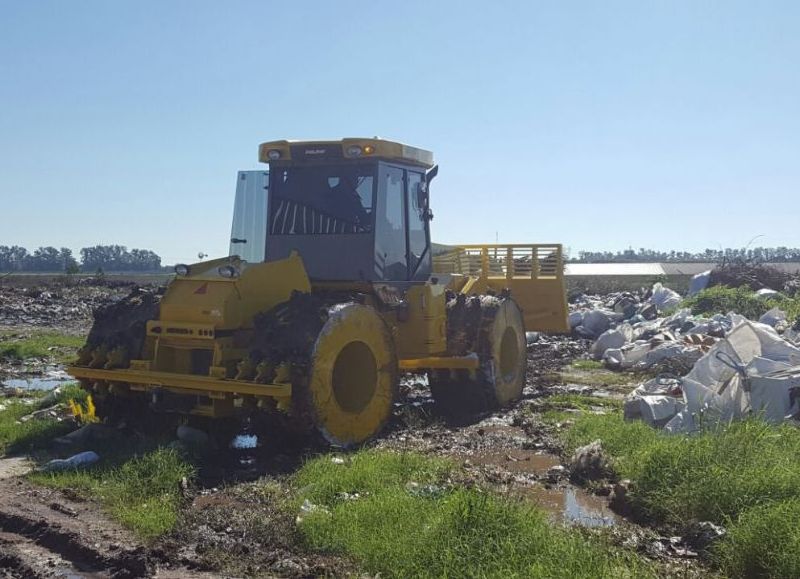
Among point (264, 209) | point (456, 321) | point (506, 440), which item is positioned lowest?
point (506, 440)

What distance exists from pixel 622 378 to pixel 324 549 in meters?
8.81

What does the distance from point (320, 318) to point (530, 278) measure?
5.38m

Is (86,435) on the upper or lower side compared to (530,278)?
lower

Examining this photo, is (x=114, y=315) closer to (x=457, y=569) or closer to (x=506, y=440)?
(x=506, y=440)

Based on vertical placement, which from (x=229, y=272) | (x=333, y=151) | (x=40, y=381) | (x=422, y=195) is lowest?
(x=40, y=381)

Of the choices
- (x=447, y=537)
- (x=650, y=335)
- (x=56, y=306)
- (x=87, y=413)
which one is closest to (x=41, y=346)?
(x=87, y=413)

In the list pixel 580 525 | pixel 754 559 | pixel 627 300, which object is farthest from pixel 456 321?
Answer: pixel 627 300

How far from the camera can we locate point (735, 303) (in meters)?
18.1

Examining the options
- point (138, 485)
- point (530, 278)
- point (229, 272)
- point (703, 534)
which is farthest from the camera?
point (530, 278)

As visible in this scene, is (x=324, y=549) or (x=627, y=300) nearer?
(x=324, y=549)

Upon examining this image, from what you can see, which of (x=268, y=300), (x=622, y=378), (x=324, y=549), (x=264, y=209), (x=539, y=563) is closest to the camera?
(x=539, y=563)

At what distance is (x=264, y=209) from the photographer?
30.5 feet

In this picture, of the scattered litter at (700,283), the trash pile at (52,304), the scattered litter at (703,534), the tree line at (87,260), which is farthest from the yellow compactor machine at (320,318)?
the tree line at (87,260)

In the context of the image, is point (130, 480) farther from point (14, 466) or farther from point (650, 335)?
point (650, 335)
